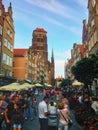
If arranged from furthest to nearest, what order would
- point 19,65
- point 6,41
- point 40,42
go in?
point 40,42 → point 19,65 → point 6,41

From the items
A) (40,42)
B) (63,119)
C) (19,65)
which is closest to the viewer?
(63,119)

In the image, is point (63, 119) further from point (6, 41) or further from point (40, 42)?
point (40, 42)

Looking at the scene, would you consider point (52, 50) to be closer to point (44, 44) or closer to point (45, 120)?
point (44, 44)

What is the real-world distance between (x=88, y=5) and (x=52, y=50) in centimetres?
15441

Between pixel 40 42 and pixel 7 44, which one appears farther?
pixel 40 42

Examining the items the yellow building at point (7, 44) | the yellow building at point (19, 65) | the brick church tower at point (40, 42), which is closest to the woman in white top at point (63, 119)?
the yellow building at point (7, 44)

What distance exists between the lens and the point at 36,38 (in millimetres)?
136500

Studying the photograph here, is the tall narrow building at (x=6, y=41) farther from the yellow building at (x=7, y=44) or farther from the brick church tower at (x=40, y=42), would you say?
the brick church tower at (x=40, y=42)

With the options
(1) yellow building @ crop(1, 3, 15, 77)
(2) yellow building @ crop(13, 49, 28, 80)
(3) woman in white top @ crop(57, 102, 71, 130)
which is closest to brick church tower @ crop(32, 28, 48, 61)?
(2) yellow building @ crop(13, 49, 28, 80)

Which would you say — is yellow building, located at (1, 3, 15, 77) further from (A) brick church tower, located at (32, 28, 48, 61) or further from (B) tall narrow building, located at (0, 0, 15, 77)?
(A) brick church tower, located at (32, 28, 48, 61)

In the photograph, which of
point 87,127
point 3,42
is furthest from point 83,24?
point 87,127

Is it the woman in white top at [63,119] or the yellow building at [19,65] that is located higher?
the yellow building at [19,65]

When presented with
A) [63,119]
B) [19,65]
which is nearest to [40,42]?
[19,65]

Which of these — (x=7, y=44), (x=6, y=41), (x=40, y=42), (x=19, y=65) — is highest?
(x=40, y=42)
